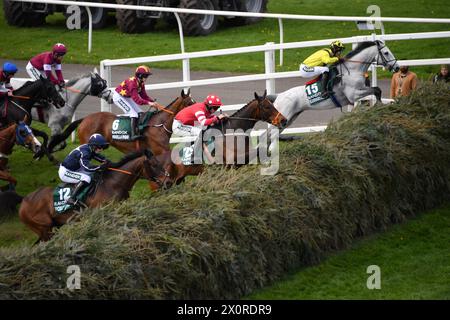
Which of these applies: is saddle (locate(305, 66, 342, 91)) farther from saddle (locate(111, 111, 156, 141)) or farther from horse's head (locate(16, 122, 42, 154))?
horse's head (locate(16, 122, 42, 154))

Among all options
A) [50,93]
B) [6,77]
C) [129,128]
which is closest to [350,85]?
[129,128]

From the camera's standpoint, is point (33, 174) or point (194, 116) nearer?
point (194, 116)

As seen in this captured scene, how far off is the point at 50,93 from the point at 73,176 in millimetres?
4602

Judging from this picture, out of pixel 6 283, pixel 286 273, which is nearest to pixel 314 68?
pixel 286 273

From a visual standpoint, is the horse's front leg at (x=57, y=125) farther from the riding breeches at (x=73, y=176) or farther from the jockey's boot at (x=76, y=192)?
the jockey's boot at (x=76, y=192)

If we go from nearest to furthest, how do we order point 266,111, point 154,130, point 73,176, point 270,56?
point 73,176 → point 266,111 → point 154,130 → point 270,56

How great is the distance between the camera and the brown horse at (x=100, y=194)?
13531 mm

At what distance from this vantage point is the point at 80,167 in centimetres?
1366

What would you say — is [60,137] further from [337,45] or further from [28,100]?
[337,45]

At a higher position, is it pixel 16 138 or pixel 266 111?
pixel 266 111

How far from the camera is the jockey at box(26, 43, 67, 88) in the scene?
59.6 feet

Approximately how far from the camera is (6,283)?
32.3ft

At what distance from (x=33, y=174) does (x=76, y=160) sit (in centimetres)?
387

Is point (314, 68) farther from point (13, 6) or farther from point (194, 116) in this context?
point (13, 6)
